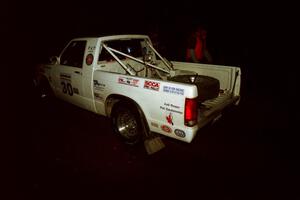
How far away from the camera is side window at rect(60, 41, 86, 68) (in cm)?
507

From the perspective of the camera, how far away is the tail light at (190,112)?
10.3 feet

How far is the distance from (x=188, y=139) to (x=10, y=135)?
13.2 feet

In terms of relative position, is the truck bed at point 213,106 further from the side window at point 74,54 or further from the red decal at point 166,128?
the side window at point 74,54

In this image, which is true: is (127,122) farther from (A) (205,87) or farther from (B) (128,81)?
(A) (205,87)

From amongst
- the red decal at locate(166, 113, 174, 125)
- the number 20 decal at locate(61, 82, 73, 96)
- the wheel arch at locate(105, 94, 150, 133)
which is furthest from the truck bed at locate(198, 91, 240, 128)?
the number 20 decal at locate(61, 82, 73, 96)

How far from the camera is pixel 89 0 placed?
19391mm

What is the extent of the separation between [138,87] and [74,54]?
241cm

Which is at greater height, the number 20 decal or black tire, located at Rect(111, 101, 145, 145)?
the number 20 decal

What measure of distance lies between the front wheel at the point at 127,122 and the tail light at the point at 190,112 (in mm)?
925

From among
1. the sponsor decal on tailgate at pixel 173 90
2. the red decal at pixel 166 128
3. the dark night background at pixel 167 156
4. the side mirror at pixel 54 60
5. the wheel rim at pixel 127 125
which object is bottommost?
the dark night background at pixel 167 156

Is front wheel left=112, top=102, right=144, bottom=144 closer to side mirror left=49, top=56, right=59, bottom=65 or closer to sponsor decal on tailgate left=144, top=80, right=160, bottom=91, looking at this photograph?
sponsor decal on tailgate left=144, top=80, right=160, bottom=91

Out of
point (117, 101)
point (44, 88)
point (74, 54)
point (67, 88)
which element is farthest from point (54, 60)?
point (117, 101)

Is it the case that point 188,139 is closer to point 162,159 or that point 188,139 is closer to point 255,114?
point 162,159

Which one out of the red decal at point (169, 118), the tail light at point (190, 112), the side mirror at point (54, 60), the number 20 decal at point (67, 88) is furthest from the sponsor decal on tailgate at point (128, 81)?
the side mirror at point (54, 60)
